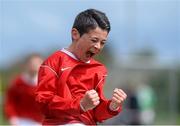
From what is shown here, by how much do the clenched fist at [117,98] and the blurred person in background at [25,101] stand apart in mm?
5379

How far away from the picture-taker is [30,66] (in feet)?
36.2

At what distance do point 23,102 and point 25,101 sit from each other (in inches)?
1.7

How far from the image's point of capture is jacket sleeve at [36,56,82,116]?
542cm

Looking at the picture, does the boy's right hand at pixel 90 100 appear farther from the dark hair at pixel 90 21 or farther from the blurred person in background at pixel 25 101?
the blurred person in background at pixel 25 101

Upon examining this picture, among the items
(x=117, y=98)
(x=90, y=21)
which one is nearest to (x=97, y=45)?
(x=90, y=21)

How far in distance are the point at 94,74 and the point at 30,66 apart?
541cm

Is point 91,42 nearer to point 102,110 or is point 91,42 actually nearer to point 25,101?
point 102,110

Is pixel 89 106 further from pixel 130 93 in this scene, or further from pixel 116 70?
pixel 116 70

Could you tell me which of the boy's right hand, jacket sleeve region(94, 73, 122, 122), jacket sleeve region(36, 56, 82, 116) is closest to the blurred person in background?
jacket sleeve region(94, 73, 122, 122)

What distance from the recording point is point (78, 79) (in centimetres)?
566

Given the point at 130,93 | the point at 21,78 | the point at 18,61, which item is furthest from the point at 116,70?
the point at 18,61

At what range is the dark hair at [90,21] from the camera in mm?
5590

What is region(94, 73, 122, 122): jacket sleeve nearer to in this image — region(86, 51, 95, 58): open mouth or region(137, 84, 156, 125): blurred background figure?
region(86, 51, 95, 58): open mouth

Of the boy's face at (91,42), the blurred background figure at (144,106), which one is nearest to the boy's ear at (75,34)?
the boy's face at (91,42)
